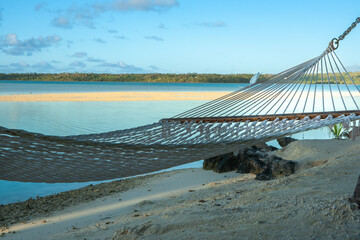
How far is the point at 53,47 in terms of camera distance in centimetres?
2362

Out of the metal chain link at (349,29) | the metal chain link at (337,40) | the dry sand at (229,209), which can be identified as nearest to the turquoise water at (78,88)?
the dry sand at (229,209)

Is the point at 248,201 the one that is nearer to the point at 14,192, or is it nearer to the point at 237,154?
the point at 237,154

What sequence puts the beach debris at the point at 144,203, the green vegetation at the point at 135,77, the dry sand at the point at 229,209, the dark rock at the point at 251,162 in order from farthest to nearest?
the green vegetation at the point at 135,77 < the dark rock at the point at 251,162 < the beach debris at the point at 144,203 < the dry sand at the point at 229,209

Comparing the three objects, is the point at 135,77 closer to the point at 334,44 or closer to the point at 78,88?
the point at 78,88

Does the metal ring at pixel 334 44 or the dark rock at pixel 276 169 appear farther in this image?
the metal ring at pixel 334 44

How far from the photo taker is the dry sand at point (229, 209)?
122 centimetres

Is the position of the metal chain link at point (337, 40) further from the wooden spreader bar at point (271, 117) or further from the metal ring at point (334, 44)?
the wooden spreader bar at point (271, 117)

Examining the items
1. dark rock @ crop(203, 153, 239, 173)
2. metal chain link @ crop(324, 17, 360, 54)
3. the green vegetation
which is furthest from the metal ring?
the green vegetation

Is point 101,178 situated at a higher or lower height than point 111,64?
→ lower

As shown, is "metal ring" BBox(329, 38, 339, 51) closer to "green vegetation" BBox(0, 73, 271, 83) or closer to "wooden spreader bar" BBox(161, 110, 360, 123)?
"wooden spreader bar" BBox(161, 110, 360, 123)

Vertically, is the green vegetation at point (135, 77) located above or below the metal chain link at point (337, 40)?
above

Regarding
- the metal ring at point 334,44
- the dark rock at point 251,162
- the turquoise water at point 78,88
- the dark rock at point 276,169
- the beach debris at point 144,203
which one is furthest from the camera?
the turquoise water at point 78,88

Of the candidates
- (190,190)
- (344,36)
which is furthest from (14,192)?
(344,36)

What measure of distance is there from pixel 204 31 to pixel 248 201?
14.8 meters
